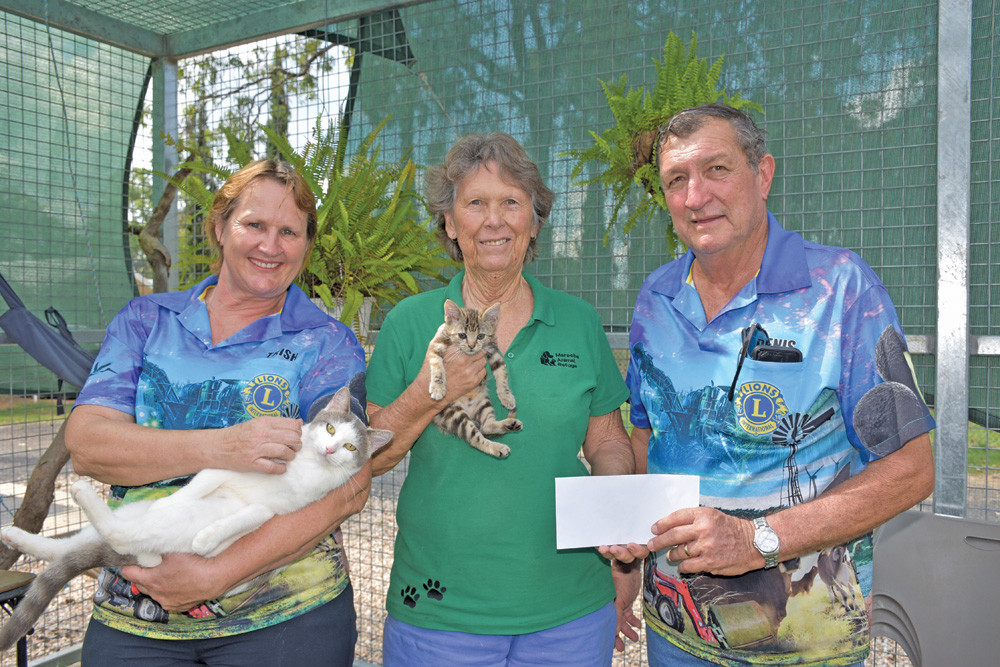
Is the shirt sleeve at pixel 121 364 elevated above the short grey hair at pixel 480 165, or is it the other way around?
the short grey hair at pixel 480 165

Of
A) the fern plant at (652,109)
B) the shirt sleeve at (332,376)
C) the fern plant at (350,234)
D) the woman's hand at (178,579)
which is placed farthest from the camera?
the fern plant at (350,234)

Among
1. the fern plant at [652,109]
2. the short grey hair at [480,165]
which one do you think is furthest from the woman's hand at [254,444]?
the fern plant at [652,109]

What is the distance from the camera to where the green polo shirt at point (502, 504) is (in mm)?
1766

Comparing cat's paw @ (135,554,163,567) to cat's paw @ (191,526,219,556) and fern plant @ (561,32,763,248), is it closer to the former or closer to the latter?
cat's paw @ (191,526,219,556)

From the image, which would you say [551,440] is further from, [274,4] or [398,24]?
[274,4]

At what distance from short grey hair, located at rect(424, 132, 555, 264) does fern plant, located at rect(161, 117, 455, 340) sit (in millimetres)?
842

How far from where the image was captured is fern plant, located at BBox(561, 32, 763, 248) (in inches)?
107

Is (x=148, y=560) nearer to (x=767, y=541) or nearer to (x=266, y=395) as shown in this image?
(x=266, y=395)

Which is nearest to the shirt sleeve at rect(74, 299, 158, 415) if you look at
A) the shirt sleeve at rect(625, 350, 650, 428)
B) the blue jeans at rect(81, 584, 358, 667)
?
the blue jeans at rect(81, 584, 358, 667)

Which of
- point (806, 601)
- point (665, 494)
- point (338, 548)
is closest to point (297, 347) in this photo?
point (338, 548)

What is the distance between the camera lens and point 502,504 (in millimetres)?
1795

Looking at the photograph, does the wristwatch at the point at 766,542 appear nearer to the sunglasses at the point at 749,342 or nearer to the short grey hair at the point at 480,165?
the sunglasses at the point at 749,342

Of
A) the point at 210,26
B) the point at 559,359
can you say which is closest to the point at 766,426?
the point at 559,359

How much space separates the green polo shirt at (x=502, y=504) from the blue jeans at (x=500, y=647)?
0.11 feet
